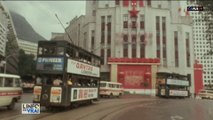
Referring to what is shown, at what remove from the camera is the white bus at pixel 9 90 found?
17.4 metres

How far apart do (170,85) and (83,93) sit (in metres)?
29.3

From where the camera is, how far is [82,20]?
246 feet

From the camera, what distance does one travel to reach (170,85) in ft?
161

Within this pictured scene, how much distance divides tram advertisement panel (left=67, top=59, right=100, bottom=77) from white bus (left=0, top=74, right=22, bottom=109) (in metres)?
3.71

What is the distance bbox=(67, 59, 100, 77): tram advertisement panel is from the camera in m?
19.7

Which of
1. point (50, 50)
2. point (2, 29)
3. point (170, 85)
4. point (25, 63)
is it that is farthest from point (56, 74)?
point (2, 29)

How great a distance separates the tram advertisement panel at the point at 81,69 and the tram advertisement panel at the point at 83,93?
129cm

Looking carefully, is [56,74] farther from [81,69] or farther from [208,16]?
[208,16]

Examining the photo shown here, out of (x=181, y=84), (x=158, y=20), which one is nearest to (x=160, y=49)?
(x=158, y=20)

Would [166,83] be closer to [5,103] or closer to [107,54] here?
[107,54]

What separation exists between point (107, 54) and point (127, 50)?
475cm

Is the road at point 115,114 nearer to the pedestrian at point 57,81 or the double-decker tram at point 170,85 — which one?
the pedestrian at point 57,81

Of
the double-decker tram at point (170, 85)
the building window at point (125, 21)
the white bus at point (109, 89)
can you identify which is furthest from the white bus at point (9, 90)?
the building window at point (125, 21)

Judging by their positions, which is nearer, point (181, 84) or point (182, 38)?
point (181, 84)
